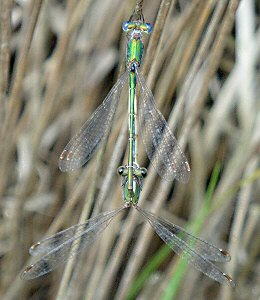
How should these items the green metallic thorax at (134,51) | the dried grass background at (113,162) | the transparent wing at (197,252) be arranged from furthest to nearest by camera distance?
the dried grass background at (113,162)
the transparent wing at (197,252)
the green metallic thorax at (134,51)

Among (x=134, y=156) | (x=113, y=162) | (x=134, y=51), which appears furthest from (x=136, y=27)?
(x=113, y=162)

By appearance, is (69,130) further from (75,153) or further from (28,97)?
(75,153)

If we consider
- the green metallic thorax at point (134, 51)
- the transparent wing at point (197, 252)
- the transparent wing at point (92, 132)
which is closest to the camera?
the green metallic thorax at point (134, 51)

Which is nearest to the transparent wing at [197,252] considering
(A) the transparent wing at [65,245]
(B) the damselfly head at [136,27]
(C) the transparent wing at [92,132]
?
(A) the transparent wing at [65,245]

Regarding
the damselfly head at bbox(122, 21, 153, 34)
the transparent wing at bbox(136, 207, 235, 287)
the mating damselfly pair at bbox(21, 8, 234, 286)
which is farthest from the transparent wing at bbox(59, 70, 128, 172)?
the transparent wing at bbox(136, 207, 235, 287)

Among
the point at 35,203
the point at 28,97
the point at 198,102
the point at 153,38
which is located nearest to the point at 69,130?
the point at 28,97

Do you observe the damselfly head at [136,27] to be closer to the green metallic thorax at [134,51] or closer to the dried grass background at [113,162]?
the green metallic thorax at [134,51]
